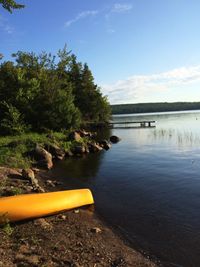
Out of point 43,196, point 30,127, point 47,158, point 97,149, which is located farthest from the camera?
point 30,127

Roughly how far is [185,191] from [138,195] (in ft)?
7.83

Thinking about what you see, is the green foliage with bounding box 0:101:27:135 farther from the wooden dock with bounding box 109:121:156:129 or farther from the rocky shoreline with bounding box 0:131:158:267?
the wooden dock with bounding box 109:121:156:129

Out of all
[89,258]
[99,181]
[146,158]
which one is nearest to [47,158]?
[99,181]

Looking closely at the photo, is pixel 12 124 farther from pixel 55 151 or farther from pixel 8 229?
pixel 8 229

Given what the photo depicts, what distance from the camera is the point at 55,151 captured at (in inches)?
953

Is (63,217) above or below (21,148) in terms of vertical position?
below

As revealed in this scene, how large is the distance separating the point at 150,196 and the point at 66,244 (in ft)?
21.1

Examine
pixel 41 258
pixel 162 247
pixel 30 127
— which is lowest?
pixel 162 247

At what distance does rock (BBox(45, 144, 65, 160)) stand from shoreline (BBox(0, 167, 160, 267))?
13.7m

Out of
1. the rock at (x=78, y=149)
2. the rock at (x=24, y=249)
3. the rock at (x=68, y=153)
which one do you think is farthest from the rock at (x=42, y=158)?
the rock at (x=24, y=249)

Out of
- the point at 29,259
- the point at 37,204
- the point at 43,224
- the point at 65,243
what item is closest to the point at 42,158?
the point at 37,204

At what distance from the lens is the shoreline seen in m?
6.54

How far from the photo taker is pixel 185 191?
13688 millimetres

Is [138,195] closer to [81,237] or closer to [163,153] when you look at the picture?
[81,237]
